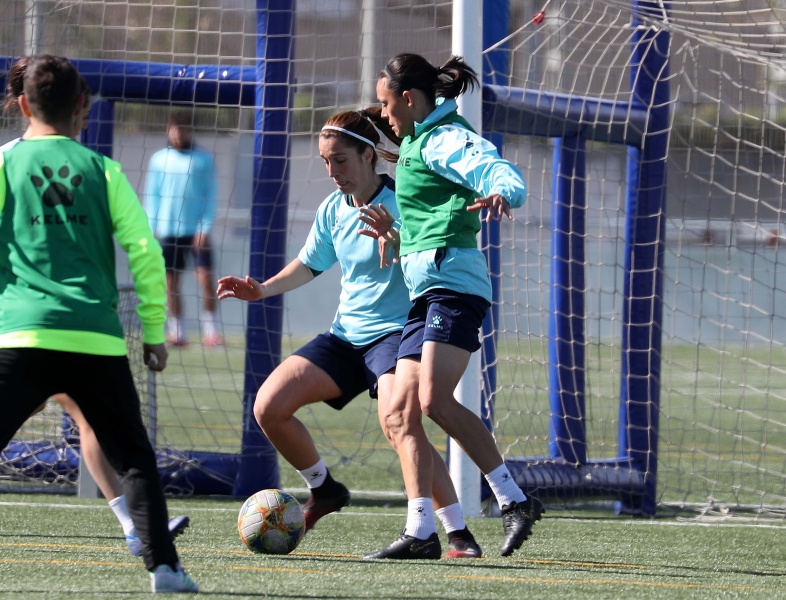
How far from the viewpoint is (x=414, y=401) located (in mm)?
4684

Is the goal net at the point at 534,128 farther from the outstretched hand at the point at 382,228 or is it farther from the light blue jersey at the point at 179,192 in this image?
the outstretched hand at the point at 382,228

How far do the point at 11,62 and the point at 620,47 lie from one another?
3.09m

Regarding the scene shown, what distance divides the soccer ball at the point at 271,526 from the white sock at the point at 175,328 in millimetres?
3973

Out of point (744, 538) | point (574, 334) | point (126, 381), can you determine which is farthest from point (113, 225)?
point (574, 334)

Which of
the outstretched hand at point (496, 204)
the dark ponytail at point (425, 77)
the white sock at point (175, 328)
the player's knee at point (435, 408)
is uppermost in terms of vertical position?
the dark ponytail at point (425, 77)

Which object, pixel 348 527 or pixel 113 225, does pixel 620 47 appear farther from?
pixel 113 225

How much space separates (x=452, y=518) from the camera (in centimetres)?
482

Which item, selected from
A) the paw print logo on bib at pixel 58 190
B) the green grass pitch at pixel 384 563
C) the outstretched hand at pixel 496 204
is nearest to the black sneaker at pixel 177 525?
the green grass pitch at pixel 384 563

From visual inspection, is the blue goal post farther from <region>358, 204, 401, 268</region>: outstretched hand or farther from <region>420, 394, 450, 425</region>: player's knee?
<region>420, 394, 450, 425</region>: player's knee

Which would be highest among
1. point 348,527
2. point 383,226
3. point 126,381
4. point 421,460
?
point 383,226

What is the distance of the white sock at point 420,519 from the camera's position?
464 centimetres

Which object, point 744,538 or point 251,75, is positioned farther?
point 251,75

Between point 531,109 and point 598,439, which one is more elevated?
point 531,109

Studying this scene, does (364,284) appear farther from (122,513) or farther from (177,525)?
(122,513)
